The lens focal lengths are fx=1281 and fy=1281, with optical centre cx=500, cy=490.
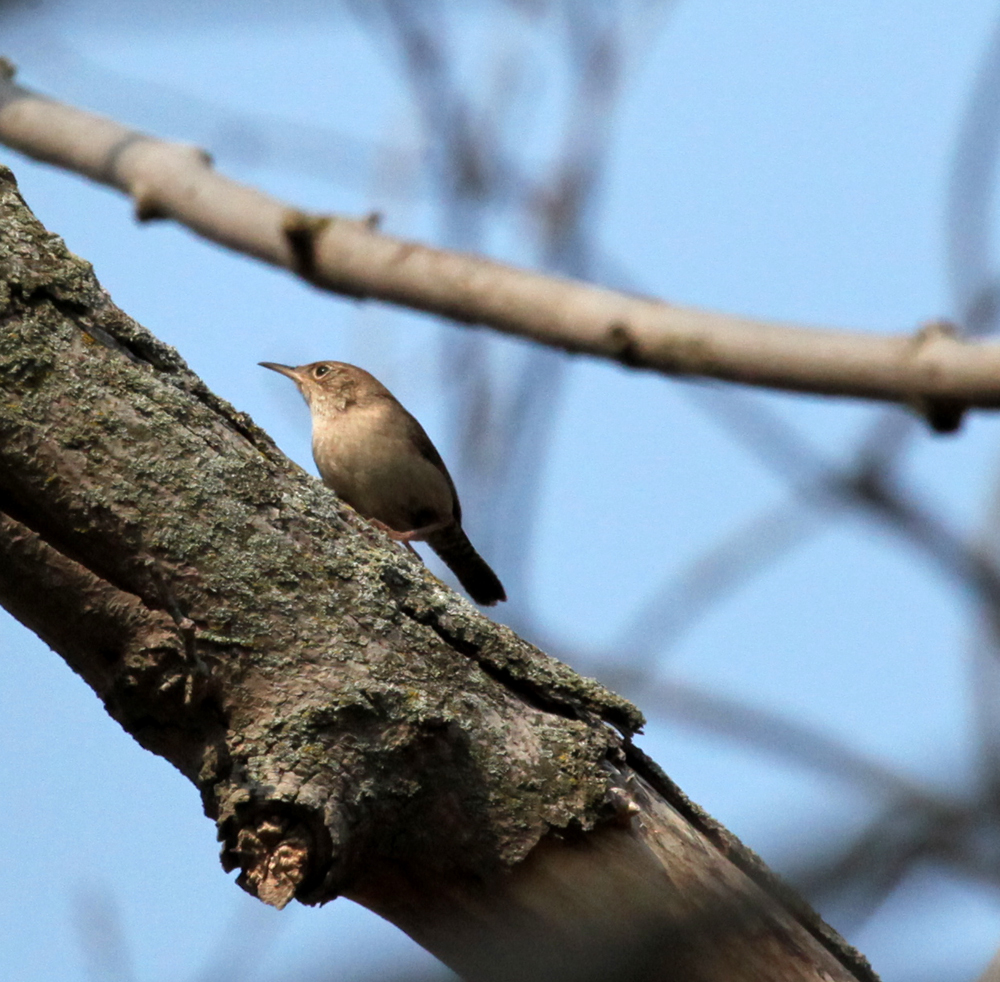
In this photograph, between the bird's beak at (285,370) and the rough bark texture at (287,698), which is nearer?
the rough bark texture at (287,698)

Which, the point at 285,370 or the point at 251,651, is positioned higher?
the point at 285,370

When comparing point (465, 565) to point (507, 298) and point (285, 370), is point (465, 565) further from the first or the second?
point (507, 298)

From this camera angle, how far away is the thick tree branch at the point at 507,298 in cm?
135

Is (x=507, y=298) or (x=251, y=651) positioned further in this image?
(x=251, y=651)

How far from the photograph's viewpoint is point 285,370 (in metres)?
7.66

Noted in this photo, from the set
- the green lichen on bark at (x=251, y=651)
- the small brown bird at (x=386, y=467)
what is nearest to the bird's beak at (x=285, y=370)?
the small brown bird at (x=386, y=467)

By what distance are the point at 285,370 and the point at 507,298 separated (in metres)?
6.10

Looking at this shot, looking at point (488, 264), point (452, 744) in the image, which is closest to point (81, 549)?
point (452, 744)

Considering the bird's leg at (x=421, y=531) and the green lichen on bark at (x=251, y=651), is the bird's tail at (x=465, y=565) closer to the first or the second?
the bird's leg at (x=421, y=531)

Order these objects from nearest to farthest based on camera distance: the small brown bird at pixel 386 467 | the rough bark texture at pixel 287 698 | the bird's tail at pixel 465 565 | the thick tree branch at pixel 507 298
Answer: the thick tree branch at pixel 507 298, the rough bark texture at pixel 287 698, the small brown bird at pixel 386 467, the bird's tail at pixel 465 565

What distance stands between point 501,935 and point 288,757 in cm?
62

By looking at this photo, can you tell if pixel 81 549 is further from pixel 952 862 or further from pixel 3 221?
pixel 952 862

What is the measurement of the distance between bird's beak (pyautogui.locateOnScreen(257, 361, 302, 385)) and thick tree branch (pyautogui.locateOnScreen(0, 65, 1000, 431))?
4802 mm

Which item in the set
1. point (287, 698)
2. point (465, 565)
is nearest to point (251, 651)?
point (287, 698)
